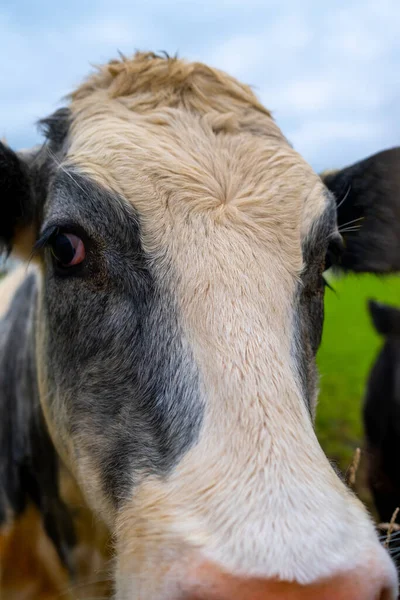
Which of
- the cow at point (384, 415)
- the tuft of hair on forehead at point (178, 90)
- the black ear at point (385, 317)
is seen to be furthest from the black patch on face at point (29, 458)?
the black ear at point (385, 317)

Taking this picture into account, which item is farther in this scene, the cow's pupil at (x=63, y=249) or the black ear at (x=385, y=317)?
the black ear at (x=385, y=317)

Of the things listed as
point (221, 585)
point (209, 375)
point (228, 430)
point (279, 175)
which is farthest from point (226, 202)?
point (221, 585)

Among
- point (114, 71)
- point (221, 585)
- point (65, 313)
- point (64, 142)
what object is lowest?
point (221, 585)

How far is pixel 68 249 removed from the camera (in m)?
2.51

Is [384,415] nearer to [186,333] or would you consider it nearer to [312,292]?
[312,292]

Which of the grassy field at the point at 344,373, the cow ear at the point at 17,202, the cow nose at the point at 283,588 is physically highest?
the cow ear at the point at 17,202

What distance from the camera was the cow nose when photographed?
148 centimetres

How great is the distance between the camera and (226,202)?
246 centimetres

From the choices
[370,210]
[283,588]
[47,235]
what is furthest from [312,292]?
[283,588]

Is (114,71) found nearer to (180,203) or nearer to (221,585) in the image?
(180,203)

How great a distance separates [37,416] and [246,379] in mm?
1922

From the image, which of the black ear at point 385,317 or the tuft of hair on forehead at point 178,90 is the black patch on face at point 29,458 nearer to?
the tuft of hair on forehead at point 178,90

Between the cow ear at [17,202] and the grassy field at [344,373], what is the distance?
174 centimetres

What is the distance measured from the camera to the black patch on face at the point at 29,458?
3418 mm
